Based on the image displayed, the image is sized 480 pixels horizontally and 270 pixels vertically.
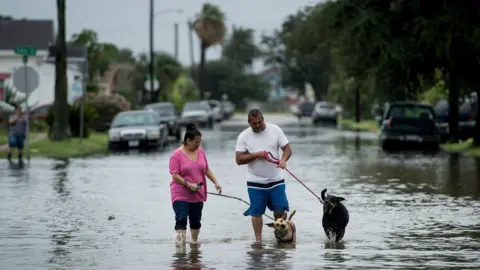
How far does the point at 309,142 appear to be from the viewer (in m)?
49.4

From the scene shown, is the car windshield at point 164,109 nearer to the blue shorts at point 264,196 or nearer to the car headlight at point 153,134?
the car headlight at point 153,134

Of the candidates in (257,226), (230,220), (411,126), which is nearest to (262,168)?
(257,226)

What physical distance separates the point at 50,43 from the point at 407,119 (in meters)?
41.8

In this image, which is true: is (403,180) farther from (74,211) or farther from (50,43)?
(50,43)

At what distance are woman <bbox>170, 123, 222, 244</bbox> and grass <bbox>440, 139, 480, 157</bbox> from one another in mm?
23717

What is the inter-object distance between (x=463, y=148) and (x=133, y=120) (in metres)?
11.9

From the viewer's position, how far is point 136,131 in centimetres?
4306

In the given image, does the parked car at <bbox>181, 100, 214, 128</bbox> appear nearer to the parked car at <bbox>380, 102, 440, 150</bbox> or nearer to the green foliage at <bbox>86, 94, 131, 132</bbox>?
the green foliage at <bbox>86, 94, 131, 132</bbox>

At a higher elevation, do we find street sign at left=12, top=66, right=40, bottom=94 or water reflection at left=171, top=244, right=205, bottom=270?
street sign at left=12, top=66, right=40, bottom=94

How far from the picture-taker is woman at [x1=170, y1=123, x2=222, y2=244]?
14.6 meters

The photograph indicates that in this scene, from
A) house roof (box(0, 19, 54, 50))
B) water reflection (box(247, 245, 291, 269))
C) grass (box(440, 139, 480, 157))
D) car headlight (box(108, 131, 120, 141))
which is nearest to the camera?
water reflection (box(247, 245, 291, 269))

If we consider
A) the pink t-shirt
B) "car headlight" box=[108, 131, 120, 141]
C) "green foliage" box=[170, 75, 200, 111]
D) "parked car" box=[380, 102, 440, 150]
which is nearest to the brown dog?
the pink t-shirt

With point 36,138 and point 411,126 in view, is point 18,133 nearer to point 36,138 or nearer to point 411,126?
point 36,138

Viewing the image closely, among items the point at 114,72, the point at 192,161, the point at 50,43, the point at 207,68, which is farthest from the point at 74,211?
the point at 207,68
